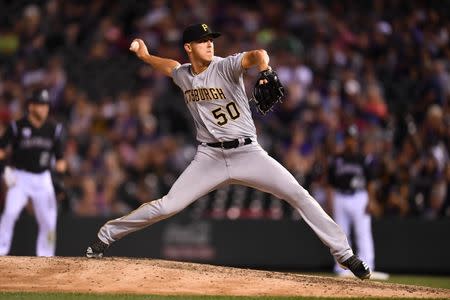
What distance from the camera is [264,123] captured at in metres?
15.9

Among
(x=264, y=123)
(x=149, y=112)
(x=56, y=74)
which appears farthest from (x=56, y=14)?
(x=264, y=123)

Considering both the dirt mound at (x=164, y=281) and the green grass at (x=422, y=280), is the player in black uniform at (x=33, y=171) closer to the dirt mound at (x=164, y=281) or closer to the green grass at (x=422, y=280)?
the dirt mound at (x=164, y=281)

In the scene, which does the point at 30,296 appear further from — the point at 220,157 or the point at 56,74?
the point at 56,74

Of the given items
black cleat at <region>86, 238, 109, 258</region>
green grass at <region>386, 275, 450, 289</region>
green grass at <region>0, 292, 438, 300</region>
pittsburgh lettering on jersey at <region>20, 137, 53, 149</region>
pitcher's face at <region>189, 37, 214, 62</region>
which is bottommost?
green grass at <region>386, 275, 450, 289</region>

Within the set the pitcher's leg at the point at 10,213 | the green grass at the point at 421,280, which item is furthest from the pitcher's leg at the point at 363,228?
the pitcher's leg at the point at 10,213

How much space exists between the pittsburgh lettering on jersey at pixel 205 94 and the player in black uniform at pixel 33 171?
374 centimetres

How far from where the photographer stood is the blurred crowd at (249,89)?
48.7 feet

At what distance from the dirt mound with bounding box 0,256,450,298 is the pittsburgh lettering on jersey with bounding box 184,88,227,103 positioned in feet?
5.03

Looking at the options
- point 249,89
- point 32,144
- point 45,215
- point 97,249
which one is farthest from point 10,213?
point 249,89

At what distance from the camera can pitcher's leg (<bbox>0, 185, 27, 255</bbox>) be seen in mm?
11656

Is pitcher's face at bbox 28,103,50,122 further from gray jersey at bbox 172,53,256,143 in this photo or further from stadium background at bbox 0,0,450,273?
gray jersey at bbox 172,53,256,143

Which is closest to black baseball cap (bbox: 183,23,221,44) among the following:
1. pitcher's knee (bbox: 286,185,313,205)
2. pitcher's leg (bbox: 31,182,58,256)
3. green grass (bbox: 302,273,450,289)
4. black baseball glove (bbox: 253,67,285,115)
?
black baseball glove (bbox: 253,67,285,115)

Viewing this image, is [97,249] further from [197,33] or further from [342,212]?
[342,212]

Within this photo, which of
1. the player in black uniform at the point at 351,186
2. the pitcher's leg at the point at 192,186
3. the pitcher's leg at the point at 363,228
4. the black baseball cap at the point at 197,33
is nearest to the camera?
the pitcher's leg at the point at 192,186
